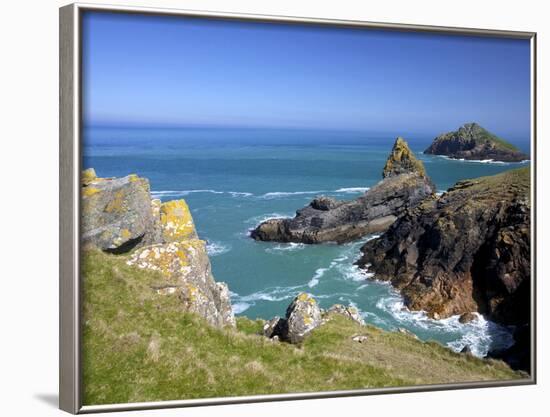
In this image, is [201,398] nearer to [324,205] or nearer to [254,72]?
[324,205]

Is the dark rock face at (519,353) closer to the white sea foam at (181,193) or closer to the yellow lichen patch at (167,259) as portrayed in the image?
the white sea foam at (181,193)

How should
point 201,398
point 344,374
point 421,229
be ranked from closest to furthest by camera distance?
point 201,398
point 344,374
point 421,229

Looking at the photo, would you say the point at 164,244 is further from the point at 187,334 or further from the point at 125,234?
the point at 187,334

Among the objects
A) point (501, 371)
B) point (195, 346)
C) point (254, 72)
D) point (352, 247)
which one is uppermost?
point (254, 72)

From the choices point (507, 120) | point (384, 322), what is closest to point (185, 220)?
point (384, 322)

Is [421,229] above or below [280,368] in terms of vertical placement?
above

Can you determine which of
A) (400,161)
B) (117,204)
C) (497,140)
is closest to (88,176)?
(117,204)

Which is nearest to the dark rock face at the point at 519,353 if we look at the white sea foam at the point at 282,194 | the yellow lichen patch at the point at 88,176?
the white sea foam at the point at 282,194
